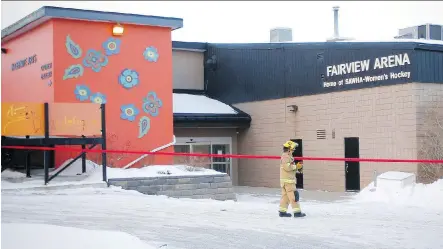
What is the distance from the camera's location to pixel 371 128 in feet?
67.1

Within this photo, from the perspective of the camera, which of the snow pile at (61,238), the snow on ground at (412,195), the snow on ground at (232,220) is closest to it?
the snow pile at (61,238)

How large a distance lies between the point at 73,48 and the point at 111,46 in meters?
1.34

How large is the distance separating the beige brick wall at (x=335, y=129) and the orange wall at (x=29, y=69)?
A: 9.28 meters

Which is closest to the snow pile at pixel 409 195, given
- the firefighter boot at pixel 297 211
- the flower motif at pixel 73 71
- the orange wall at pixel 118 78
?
the firefighter boot at pixel 297 211

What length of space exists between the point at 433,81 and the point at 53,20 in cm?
1219

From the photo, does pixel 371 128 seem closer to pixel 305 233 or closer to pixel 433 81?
pixel 433 81

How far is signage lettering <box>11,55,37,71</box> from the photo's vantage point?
2038 centimetres

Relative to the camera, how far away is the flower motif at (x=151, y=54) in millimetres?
20906

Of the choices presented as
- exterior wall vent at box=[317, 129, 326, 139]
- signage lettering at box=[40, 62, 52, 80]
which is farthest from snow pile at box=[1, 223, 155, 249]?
exterior wall vent at box=[317, 129, 326, 139]

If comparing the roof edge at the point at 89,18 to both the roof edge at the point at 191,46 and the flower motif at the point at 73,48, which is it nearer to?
the flower motif at the point at 73,48

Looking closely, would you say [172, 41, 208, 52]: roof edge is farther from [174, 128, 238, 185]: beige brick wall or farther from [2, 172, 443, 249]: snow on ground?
[2, 172, 443, 249]: snow on ground

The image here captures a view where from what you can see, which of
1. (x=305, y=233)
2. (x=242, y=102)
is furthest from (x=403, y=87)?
(x=305, y=233)

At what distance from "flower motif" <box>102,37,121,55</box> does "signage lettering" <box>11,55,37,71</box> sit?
7.99ft

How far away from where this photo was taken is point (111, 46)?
2027cm
